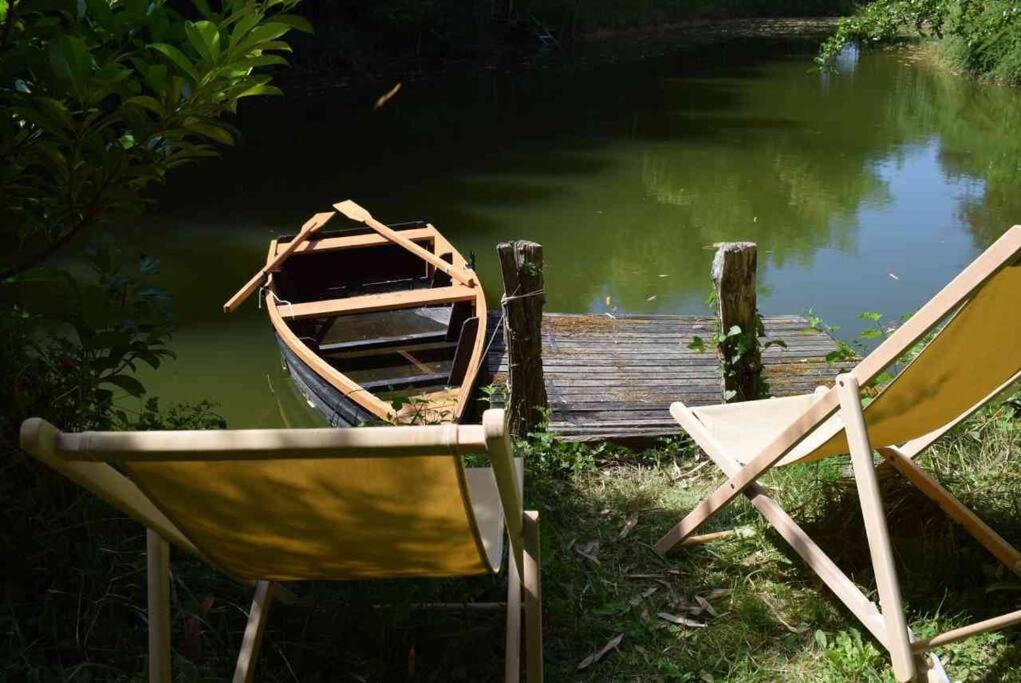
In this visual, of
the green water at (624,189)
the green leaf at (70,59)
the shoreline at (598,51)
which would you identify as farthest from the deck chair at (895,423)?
the shoreline at (598,51)

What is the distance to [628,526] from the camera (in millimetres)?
2994

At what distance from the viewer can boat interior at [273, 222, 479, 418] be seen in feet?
18.3

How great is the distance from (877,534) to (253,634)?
4.02 feet

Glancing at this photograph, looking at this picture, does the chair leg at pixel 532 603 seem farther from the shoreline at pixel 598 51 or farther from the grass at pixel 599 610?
the shoreline at pixel 598 51

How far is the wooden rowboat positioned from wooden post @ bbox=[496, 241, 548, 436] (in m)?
0.34

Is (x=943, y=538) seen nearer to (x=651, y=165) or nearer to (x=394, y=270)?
(x=394, y=270)

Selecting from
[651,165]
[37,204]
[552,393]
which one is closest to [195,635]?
[37,204]

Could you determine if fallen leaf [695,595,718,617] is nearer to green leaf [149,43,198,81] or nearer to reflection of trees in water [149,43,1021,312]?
green leaf [149,43,198,81]

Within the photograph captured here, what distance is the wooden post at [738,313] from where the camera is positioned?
3.63 metres

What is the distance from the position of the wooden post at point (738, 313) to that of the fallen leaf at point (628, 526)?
0.92m

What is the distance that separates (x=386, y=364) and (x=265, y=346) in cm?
143

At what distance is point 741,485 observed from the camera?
2.50 metres

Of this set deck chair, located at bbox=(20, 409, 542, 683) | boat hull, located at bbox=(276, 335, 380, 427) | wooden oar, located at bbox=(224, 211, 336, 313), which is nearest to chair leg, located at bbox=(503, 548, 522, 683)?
deck chair, located at bbox=(20, 409, 542, 683)

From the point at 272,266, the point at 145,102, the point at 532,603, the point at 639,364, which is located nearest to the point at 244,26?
the point at 145,102
